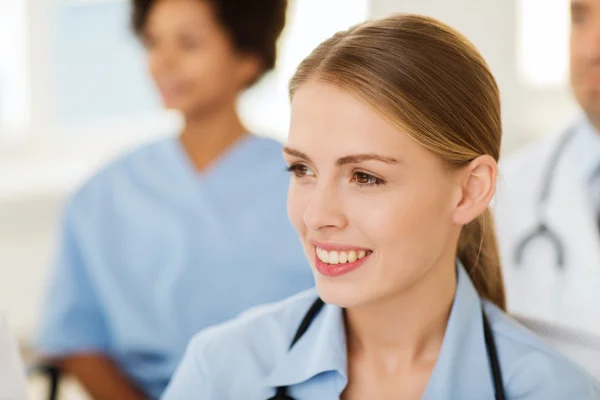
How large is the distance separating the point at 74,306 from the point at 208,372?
2.60 ft

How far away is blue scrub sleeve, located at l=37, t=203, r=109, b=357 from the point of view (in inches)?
72.2

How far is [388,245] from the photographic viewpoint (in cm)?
104

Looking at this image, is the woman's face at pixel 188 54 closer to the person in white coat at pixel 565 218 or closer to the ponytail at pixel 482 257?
the person in white coat at pixel 565 218

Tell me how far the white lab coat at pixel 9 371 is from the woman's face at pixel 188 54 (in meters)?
0.85

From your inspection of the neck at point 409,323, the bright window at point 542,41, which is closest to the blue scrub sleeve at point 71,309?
the neck at point 409,323

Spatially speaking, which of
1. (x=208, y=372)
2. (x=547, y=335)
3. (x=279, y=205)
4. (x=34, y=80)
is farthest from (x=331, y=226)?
(x=34, y=80)

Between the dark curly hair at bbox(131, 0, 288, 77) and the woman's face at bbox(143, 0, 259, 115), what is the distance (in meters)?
0.02

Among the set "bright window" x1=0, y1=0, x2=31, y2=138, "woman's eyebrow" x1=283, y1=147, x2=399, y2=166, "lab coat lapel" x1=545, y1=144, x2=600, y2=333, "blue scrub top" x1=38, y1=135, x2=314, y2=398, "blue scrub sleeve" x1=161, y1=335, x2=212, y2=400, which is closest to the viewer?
"woman's eyebrow" x1=283, y1=147, x2=399, y2=166

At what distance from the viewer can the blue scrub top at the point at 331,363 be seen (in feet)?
3.61

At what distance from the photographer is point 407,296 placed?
44.6 inches

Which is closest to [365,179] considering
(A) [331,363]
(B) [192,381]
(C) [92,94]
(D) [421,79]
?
(D) [421,79]

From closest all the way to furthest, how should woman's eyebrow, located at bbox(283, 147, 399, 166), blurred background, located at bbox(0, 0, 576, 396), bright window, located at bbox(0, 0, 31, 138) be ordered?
woman's eyebrow, located at bbox(283, 147, 399, 166) < blurred background, located at bbox(0, 0, 576, 396) < bright window, located at bbox(0, 0, 31, 138)

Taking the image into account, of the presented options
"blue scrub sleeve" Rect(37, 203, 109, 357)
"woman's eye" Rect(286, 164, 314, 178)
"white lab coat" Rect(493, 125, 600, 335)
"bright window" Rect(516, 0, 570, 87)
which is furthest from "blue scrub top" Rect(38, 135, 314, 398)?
"bright window" Rect(516, 0, 570, 87)

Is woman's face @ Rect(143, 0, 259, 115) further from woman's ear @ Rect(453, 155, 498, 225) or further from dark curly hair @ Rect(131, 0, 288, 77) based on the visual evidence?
woman's ear @ Rect(453, 155, 498, 225)
